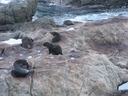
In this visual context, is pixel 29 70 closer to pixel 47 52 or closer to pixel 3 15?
pixel 47 52

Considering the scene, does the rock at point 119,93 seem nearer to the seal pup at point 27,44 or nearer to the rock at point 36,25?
the seal pup at point 27,44

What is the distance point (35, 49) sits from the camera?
11445 millimetres

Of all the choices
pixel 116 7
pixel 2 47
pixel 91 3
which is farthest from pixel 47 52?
pixel 91 3

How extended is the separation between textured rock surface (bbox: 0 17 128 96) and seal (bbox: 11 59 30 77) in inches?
5.6

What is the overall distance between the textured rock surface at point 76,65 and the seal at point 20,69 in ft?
0.46

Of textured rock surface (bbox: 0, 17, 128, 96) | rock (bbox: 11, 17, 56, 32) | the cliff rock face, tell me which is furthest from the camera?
the cliff rock face

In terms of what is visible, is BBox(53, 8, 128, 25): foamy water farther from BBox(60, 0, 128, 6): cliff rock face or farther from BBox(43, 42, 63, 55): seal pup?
BBox(43, 42, 63, 55): seal pup

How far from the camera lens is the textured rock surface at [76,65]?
822 centimetres

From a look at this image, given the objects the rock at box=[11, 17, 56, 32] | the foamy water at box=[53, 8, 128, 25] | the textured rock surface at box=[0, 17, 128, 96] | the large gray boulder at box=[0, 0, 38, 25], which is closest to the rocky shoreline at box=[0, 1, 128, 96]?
the textured rock surface at box=[0, 17, 128, 96]

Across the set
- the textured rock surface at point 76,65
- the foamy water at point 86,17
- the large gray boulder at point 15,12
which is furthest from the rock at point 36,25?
the textured rock surface at point 76,65

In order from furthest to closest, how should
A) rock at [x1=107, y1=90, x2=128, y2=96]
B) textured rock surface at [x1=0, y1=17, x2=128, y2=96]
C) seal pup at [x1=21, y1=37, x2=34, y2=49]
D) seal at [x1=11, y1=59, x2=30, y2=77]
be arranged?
seal pup at [x1=21, y1=37, x2=34, y2=49], rock at [x1=107, y1=90, x2=128, y2=96], seal at [x1=11, y1=59, x2=30, y2=77], textured rock surface at [x1=0, y1=17, x2=128, y2=96]

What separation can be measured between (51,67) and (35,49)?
2.64m

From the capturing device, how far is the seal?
27.6ft

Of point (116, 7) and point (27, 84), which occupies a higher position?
point (27, 84)
